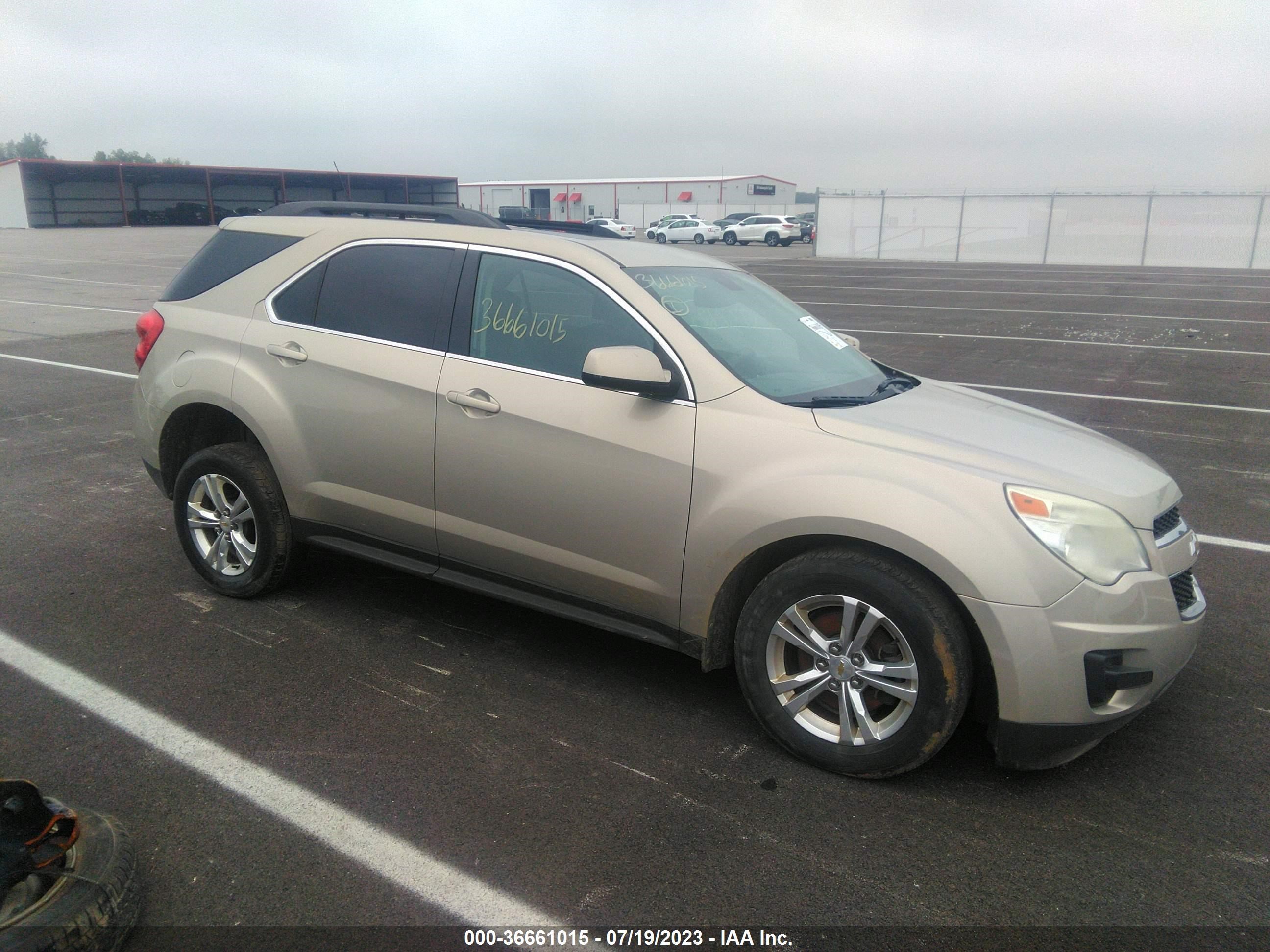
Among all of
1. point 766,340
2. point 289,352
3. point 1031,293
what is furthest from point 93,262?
point 766,340

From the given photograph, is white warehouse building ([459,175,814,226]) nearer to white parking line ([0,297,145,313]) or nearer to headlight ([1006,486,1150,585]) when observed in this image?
white parking line ([0,297,145,313])

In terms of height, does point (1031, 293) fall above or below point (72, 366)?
above

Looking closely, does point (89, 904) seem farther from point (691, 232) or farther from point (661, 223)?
point (661, 223)

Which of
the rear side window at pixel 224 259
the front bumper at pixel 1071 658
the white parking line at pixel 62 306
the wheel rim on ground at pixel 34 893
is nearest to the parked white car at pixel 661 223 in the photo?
the white parking line at pixel 62 306

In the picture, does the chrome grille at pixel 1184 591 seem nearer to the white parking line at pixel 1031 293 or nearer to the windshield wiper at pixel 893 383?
the windshield wiper at pixel 893 383

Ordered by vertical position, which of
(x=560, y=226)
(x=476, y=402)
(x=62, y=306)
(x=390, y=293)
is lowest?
(x=62, y=306)

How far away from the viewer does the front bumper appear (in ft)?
9.21

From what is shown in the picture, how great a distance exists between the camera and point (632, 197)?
74.2 metres

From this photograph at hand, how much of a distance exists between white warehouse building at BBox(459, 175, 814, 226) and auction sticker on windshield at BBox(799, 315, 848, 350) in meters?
54.5

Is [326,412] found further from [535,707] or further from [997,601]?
[997,601]

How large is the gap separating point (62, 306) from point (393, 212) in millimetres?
15737

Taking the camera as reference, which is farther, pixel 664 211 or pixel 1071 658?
pixel 664 211

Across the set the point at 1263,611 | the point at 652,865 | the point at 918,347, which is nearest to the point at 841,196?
the point at 918,347

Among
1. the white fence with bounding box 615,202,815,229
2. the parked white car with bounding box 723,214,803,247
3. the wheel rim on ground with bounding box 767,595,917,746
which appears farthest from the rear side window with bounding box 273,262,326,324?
the white fence with bounding box 615,202,815,229
